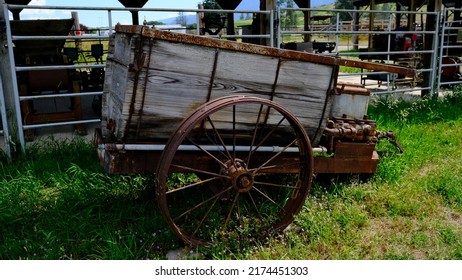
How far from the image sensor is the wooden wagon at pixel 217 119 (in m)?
2.84

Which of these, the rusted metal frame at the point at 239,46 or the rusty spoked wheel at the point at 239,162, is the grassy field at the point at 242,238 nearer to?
the rusty spoked wheel at the point at 239,162

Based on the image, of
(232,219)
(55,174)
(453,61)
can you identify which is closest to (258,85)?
(232,219)

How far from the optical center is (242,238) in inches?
125

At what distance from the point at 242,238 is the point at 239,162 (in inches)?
22.4

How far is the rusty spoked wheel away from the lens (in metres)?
3.03

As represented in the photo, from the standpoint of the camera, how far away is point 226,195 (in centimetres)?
326

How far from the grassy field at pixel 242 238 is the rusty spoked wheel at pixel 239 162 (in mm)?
169

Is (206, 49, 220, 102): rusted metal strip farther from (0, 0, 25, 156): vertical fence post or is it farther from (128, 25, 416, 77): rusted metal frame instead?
(0, 0, 25, 156): vertical fence post

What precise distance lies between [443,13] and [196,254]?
6.86 m

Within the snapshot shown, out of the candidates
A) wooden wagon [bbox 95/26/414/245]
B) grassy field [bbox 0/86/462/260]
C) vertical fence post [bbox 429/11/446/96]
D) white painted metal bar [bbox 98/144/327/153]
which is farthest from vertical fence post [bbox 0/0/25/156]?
vertical fence post [bbox 429/11/446/96]

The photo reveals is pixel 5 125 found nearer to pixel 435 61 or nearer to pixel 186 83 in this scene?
pixel 186 83

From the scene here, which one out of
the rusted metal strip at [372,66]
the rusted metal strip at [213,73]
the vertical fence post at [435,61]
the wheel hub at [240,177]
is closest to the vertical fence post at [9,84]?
the rusted metal strip at [213,73]

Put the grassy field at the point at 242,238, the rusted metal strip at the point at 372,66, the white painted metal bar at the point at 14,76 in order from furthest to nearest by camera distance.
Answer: the white painted metal bar at the point at 14,76
the rusted metal strip at the point at 372,66
the grassy field at the point at 242,238
